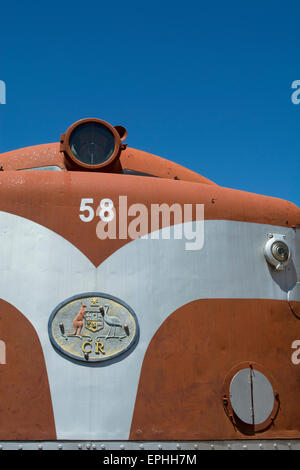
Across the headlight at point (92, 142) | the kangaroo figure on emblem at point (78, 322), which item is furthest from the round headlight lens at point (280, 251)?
the kangaroo figure on emblem at point (78, 322)

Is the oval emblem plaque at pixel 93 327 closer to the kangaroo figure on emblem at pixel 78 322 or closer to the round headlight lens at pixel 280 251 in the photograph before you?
the kangaroo figure on emblem at pixel 78 322

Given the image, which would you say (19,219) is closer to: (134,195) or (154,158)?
(134,195)

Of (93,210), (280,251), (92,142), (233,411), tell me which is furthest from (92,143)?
(233,411)

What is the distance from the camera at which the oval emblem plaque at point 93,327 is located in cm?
544

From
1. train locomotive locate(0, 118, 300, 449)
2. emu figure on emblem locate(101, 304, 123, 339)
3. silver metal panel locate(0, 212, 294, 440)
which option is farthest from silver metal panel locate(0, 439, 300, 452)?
emu figure on emblem locate(101, 304, 123, 339)

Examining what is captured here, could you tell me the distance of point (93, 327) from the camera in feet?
18.0

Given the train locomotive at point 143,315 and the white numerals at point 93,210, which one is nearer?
the train locomotive at point 143,315

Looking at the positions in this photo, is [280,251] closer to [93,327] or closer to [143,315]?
[143,315]

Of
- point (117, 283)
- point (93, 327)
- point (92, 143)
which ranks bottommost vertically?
point (93, 327)

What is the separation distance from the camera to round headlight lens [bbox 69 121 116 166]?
6.59 meters

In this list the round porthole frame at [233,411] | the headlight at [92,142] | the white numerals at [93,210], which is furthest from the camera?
the headlight at [92,142]

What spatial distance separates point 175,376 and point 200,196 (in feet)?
7.06

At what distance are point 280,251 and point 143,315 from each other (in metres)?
1.91

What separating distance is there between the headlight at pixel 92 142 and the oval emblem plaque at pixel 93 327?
188cm
